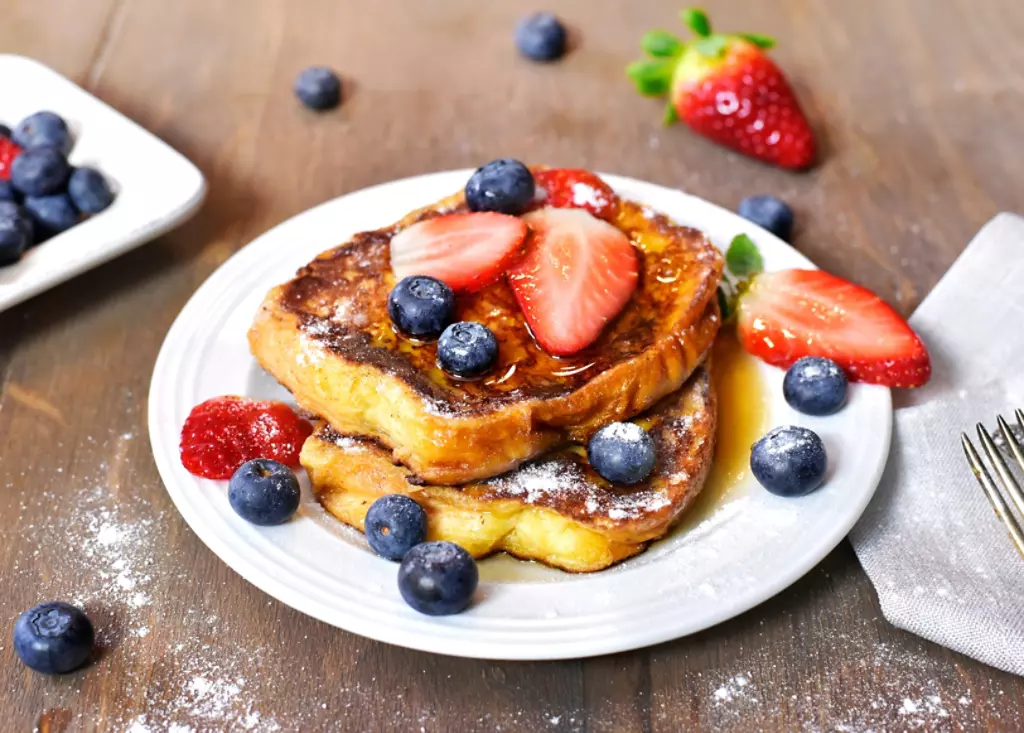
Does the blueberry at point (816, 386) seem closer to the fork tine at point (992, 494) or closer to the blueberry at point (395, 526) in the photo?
the fork tine at point (992, 494)

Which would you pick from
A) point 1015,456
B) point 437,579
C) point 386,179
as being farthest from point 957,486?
point 386,179

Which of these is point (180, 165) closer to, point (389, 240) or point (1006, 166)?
point (389, 240)

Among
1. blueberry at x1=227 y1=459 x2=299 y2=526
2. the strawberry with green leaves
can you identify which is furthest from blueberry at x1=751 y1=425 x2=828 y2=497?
blueberry at x1=227 y1=459 x2=299 y2=526

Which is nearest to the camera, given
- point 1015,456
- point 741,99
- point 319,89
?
point 1015,456

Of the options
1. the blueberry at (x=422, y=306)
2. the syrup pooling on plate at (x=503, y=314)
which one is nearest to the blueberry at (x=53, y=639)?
the syrup pooling on plate at (x=503, y=314)

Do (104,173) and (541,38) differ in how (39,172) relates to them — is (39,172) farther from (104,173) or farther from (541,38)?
(541,38)

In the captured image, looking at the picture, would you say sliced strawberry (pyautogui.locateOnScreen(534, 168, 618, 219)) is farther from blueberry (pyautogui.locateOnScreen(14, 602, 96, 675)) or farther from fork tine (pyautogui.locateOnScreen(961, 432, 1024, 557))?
blueberry (pyautogui.locateOnScreen(14, 602, 96, 675))

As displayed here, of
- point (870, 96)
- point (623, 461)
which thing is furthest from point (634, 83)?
point (623, 461)
